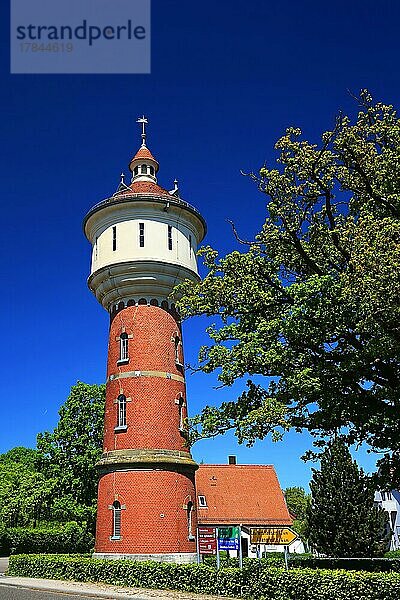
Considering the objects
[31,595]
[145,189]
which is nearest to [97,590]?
[31,595]

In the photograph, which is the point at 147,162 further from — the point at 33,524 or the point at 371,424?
the point at 33,524

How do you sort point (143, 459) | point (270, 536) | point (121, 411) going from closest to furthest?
point (270, 536), point (143, 459), point (121, 411)

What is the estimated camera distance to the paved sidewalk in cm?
2022

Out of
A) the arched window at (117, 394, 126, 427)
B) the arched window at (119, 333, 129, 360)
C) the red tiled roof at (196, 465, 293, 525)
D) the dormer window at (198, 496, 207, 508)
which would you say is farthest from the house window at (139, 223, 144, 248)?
the dormer window at (198, 496, 207, 508)

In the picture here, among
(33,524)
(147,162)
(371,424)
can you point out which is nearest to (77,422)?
(33,524)

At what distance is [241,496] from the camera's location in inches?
1991

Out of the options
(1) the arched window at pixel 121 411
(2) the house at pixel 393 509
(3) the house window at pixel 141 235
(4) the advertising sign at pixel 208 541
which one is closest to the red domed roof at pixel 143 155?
(3) the house window at pixel 141 235

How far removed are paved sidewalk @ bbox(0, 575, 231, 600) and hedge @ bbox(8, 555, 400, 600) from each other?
17.7 inches

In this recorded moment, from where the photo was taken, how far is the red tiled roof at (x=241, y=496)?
48.7 m

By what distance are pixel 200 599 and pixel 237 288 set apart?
9292 millimetres

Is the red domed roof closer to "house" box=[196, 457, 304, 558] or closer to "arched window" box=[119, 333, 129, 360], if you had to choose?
"arched window" box=[119, 333, 129, 360]

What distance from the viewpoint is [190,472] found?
28.3m

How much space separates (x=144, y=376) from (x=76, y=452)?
15.6 meters

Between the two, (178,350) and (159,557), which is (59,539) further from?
(178,350)
